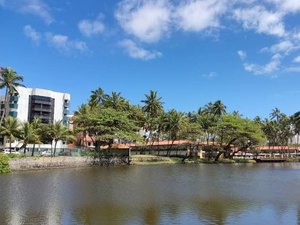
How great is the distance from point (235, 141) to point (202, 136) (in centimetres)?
987

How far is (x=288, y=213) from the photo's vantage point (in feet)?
85.4

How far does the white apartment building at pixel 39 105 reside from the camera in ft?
392

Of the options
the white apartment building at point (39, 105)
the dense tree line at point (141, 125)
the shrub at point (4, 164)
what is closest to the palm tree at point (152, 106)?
the dense tree line at point (141, 125)

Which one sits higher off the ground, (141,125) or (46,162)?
(141,125)

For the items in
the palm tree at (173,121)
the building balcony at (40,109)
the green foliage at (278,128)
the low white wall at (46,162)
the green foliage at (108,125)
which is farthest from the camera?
the green foliage at (278,128)

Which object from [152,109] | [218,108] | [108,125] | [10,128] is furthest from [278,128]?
[10,128]

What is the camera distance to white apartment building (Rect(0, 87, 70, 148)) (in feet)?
392

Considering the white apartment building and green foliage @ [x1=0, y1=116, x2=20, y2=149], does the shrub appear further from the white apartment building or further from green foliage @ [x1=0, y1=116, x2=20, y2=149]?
the white apartment building

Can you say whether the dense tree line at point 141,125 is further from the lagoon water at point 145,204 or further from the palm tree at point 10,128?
the lagoon water at point 145,204

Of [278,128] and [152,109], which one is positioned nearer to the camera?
[152,109]

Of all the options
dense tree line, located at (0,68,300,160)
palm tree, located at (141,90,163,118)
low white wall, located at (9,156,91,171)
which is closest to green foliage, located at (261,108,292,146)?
dense tree line, located at (0,68,300,160)

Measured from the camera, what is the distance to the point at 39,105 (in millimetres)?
124812

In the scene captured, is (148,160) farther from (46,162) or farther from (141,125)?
(46,162)

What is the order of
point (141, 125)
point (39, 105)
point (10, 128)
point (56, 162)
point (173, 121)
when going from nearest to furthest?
1. point (10, 128)
2. point (56, 162)
3. point (173, 121)
4. point (141, 125)
5. point (39, 105)
